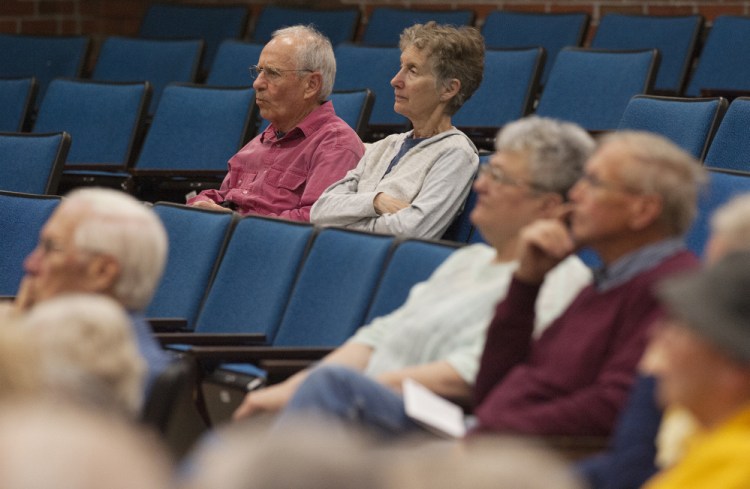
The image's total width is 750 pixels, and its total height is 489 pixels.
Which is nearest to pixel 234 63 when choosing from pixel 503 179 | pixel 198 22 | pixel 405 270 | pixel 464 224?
pixel 198 22

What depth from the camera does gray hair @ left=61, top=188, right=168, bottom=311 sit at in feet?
7.25

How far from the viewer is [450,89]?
342 cm

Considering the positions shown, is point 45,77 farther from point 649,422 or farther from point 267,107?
point 649,422

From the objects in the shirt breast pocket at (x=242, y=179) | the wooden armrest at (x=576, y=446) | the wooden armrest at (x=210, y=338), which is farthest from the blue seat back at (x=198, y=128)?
the wooden armrest at (x=576, y=446)

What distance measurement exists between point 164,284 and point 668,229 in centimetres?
154

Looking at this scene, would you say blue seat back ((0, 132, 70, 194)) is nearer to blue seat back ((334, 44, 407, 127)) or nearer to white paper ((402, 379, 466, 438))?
blue seat back ((334, 44, 407, 127))

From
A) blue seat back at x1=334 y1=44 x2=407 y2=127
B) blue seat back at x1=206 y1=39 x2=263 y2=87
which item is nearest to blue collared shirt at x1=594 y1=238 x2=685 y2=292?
blue seat back at x1=334 y1=44 x2=407 y2=127

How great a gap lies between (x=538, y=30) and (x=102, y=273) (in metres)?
3.39

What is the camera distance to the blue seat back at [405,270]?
2.69 meters

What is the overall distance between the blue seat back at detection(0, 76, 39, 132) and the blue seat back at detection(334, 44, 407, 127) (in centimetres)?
114

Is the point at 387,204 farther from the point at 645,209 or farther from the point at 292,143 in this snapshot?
the point at 645,209

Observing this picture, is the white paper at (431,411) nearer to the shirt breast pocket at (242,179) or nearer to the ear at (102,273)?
the ear at (102,273)

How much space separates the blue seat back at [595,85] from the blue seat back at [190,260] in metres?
1.51

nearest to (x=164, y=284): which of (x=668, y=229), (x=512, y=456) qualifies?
(x=668, y=229)
